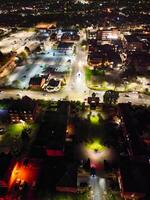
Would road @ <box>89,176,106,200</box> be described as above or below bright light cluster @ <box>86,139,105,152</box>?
above

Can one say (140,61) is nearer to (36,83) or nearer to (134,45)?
(134,45)

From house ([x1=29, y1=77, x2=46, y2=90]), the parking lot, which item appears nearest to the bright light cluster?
house ([x1=29, y1=77, x2=46, y2=90])

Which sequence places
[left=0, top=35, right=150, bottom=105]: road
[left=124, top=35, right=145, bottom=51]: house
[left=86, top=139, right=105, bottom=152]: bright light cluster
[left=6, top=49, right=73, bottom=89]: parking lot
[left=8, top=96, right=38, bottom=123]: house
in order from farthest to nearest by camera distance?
1. [left=124, top=35, right=145, bottom=51]: house
2. [left=6, top=49, right=73, bottom=89]: parking lot
3. [left=0, top=35, right=150, bottom=105]: road
4. [left=8, top=96, right=38, bottom=123]: house
5. [left=86, top=139, right=105, bottom=152]: bright light cluster

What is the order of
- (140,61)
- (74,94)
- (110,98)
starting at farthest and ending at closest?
(140,61)
(74,94)
(110,98)

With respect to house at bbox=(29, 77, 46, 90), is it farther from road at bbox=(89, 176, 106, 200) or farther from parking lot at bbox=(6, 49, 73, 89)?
road at bbox=(89, 176, 106, 200)

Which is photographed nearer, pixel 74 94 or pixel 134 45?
pixel 74 94

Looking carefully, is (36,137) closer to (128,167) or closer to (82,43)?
(128,167)

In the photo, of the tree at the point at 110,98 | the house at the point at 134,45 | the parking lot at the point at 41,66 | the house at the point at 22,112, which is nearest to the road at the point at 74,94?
the tree at the point at 110,98

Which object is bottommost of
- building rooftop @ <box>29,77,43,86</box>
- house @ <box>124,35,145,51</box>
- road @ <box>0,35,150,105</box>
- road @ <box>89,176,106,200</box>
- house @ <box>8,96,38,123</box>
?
house @ <box>124,35,145,51</box>

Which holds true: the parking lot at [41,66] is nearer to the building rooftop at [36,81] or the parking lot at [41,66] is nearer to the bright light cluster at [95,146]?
the building rooftop at [36,81]

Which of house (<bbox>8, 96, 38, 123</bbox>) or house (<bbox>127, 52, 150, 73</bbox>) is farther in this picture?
house (<bbox>127, 52, 150, 73</bbox>)

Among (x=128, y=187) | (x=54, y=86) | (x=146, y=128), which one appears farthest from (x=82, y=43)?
(x=128, y=187)

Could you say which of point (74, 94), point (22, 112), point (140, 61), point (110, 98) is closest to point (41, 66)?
point (74, 94)
